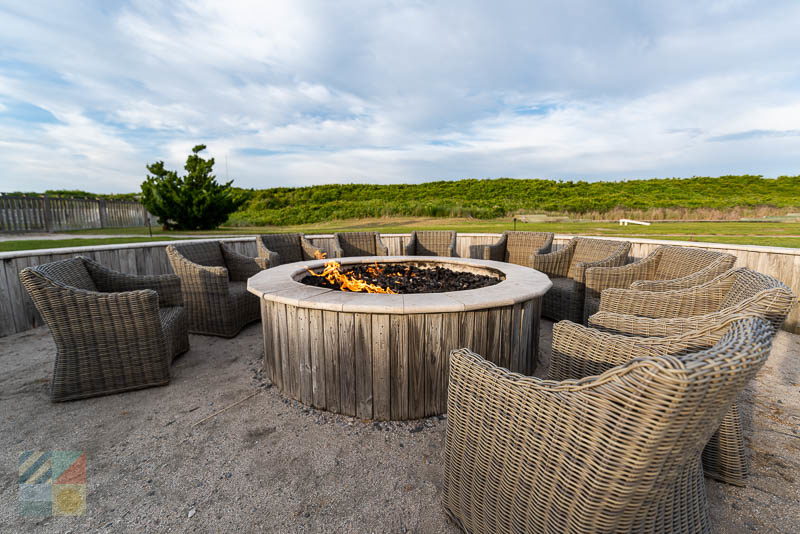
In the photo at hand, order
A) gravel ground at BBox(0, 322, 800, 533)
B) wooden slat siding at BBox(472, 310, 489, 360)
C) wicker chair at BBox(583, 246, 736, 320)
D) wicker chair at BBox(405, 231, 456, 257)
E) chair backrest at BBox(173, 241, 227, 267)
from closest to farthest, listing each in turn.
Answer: gravel ground at BBox(0, 322, 800, 533)
wooden slat siding at BBox(472, 310, 489, 360)
wicker chair at BBox(583, 246, 736, 320)
chair backrest at BBox(173, 241, 227, 267)
wicker chair at BBox(405, 231, 456, 257)

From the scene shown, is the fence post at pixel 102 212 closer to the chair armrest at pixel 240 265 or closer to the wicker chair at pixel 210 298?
the chair armrest at pixel 240 265

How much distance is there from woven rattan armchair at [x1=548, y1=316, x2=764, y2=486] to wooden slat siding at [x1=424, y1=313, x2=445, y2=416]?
709 millimetres

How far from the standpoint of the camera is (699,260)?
333 centimetres

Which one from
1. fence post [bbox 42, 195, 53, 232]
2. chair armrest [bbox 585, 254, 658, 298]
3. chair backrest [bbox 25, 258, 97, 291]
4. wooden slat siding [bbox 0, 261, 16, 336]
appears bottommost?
wooden slat siding [bbox 0, 261, 16, 336]

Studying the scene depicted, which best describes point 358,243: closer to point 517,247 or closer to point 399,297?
point 517,247

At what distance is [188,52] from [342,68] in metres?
2.78

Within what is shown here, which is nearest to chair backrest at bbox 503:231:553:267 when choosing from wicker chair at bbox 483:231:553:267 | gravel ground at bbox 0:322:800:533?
wicker chair at bbox 483:231:553:267

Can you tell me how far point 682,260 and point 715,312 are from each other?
2148mm

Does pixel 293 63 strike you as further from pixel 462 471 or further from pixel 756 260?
pixel 756 260

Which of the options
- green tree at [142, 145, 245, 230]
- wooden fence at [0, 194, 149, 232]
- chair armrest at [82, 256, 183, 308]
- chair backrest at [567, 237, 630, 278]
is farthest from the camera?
green tree at [142, 145, 245, 230]

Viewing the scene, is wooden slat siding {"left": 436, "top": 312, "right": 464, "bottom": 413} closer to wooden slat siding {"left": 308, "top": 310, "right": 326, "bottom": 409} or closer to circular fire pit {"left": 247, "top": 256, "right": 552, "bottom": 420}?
circular fire pit {"left": 247, "top": 256, "right": 552, "bottom": 420}

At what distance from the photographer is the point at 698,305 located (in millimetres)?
2393

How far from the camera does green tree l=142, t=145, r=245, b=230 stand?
13.8m

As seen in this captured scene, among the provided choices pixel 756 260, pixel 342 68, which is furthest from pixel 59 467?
pixel 342 68
